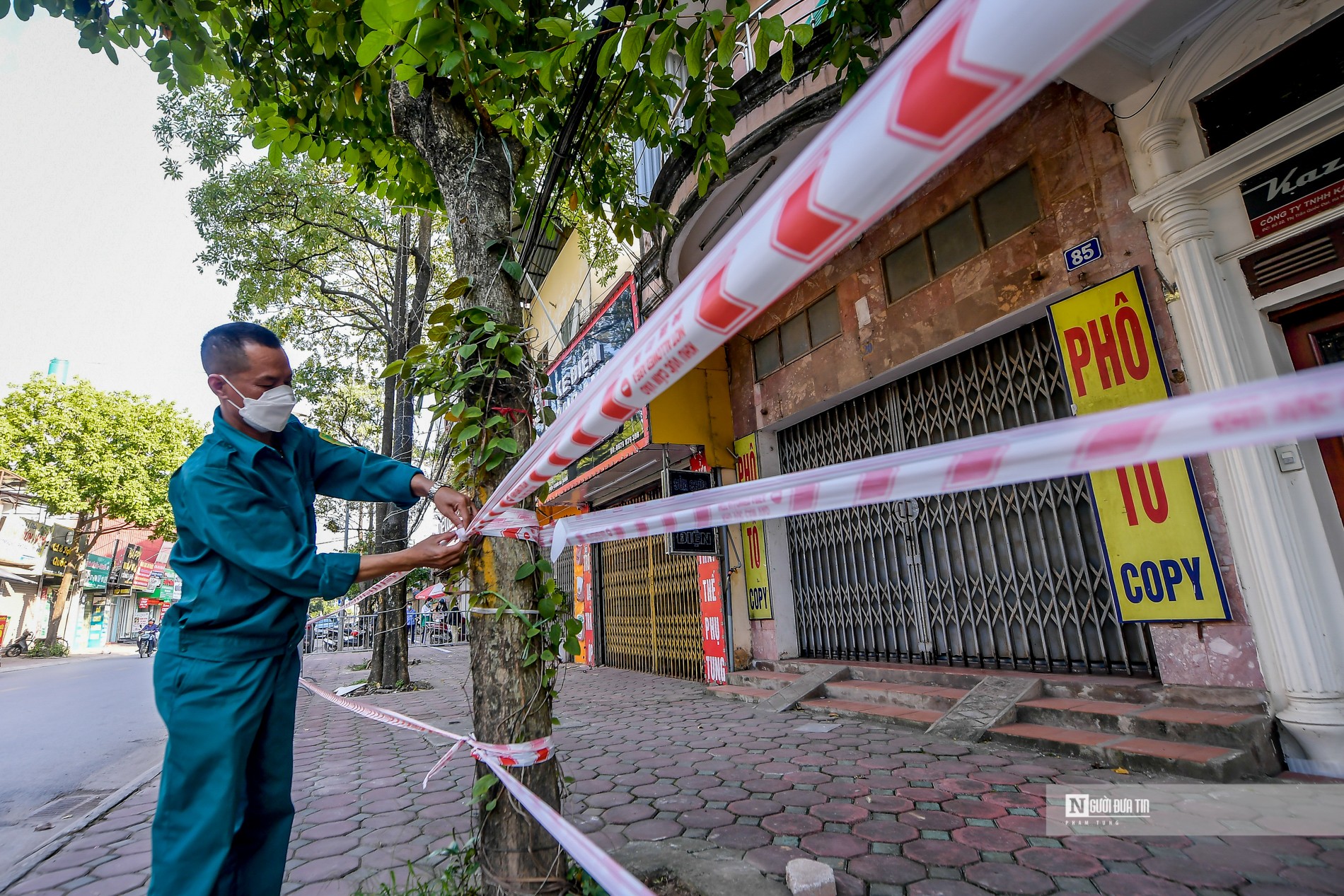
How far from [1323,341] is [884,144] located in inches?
176

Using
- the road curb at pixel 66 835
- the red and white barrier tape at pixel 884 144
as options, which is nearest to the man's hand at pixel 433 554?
the red and white barrier tape at pixel 884 144

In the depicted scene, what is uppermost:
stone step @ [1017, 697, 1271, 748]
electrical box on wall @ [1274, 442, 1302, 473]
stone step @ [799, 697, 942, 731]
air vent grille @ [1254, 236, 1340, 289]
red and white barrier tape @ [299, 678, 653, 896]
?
air vent grille @ [1254, 236, 1340, 289]

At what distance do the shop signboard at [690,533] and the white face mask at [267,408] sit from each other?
18.3ft

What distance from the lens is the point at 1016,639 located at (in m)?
5.21

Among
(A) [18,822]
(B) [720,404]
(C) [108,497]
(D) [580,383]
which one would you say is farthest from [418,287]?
(C) [108,497]

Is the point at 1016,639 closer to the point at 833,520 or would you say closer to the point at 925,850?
the point at 833,520

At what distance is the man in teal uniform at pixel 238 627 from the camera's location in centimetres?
161

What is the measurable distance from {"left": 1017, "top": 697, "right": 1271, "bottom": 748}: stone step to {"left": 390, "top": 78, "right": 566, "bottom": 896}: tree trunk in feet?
11.4

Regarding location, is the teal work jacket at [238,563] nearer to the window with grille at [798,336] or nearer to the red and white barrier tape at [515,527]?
the red and white barrier tape at [515,527]

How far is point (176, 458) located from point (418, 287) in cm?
2081

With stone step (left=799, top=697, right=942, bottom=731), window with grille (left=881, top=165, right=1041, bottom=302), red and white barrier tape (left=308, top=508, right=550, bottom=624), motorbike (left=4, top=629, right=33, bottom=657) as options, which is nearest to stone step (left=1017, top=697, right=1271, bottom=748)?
stone step (left=799, top=697, right=942, bottom=731)

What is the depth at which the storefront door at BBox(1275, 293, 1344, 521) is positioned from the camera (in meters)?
3.49

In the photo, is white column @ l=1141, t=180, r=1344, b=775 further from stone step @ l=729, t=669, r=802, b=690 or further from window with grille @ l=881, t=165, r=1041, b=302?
stone step @ l=729, t=669, r=802, b=690

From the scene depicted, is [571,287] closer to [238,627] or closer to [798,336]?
[798,336]
